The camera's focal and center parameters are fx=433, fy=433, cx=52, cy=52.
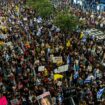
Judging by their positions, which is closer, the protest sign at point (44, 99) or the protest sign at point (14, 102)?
the protest sign at point (44, 99)

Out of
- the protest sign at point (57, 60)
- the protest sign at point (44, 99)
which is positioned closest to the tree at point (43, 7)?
the protest sign at point (57, 60)

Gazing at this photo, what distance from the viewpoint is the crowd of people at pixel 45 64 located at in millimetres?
26031

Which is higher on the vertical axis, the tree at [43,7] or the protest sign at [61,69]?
the tree at [43,7]

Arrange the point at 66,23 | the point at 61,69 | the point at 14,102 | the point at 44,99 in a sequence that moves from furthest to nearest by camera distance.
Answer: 1. the point at 66,23
2. the point at 61,69
3. the point at 14,102
4. the point at 44,99

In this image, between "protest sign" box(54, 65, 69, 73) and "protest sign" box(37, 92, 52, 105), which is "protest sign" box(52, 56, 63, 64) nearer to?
"protest sign" box(54, 65, 69, 73)

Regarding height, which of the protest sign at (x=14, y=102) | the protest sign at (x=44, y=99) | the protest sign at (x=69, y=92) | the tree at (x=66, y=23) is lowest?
the protest sign at (x=14, y=102)

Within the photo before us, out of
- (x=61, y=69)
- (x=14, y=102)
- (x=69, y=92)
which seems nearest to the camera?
(x=14, y=102)

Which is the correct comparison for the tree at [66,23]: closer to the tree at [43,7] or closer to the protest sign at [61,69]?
the tree at [43,7]

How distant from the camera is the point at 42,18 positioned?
151ft

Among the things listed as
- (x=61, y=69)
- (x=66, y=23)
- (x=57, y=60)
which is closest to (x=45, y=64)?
(x=57, y=60)

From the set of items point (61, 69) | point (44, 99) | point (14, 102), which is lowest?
point (14, 102)

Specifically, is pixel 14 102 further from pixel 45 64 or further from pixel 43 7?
pixel 43 7

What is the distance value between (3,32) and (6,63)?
28.5 feet

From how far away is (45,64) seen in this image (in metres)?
30.5
